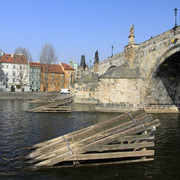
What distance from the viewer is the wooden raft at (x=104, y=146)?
5477 mm

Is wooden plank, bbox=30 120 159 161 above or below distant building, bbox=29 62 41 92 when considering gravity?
below

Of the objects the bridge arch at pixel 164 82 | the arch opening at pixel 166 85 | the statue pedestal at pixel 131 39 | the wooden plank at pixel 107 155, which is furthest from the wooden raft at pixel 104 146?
the statue pedestal at pixel 131 39

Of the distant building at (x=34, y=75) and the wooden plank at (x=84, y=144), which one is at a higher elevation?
the distant building at (x=34, y=75)

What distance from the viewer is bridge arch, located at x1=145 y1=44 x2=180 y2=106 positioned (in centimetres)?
1645

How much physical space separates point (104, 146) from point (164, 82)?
49.4 ft

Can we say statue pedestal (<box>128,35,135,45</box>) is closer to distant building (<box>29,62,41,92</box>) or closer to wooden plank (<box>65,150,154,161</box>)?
wooden plank (<box>65,150,154,161</box>)

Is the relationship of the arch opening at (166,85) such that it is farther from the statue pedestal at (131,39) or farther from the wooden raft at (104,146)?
the wooden raft at (104,146)

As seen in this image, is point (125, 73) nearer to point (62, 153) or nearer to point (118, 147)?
point (118, 147)

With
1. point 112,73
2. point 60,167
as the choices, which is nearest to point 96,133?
point 60,167

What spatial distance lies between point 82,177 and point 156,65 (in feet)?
45.4

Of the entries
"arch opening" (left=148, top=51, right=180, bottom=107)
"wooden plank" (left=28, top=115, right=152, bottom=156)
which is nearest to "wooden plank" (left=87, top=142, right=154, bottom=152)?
"wooden plank" (left=28, top=115, right=152, bottom=156)

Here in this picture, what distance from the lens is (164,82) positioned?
18.9 m

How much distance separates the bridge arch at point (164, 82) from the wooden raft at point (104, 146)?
10.9 meters

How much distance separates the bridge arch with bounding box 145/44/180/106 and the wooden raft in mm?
10871
